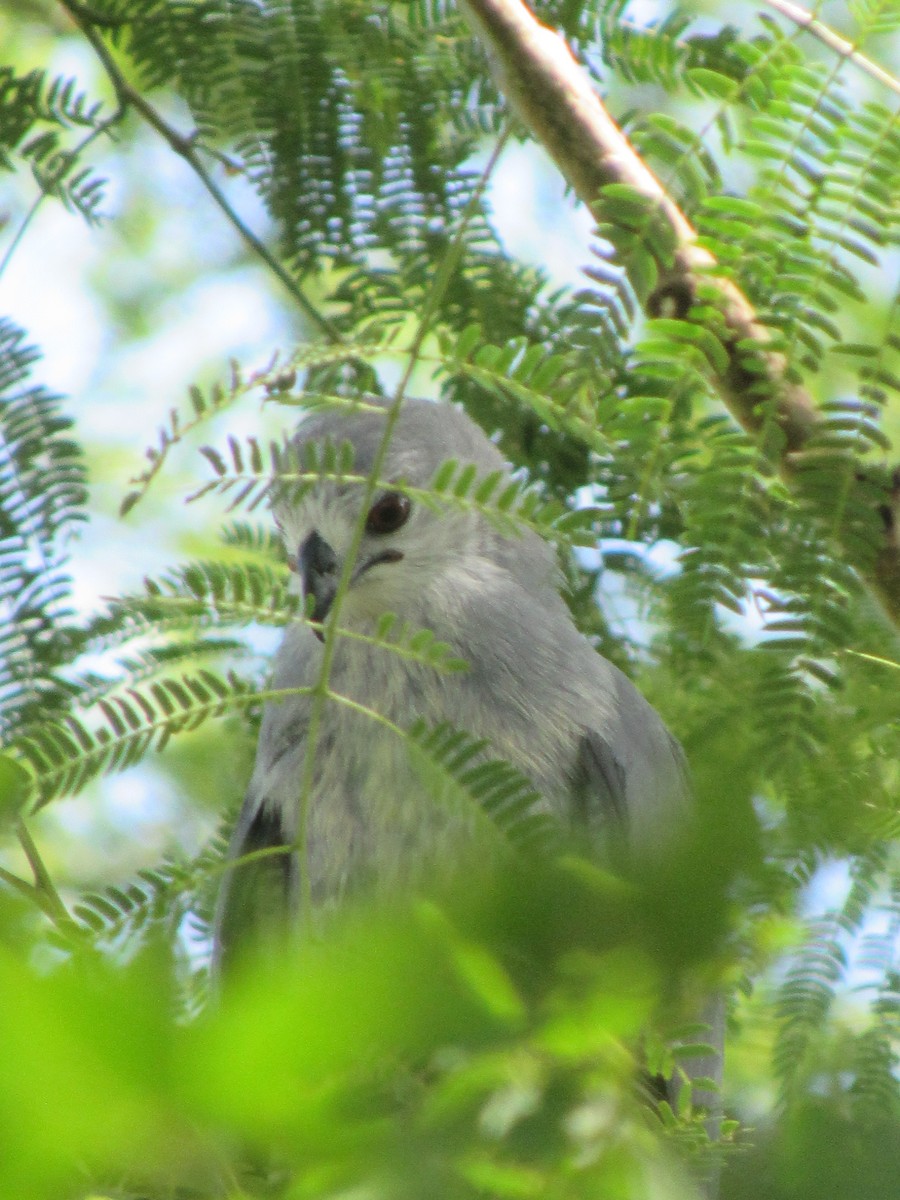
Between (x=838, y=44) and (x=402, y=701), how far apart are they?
1.81m

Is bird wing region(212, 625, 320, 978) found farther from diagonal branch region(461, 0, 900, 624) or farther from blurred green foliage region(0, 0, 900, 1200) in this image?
diagonal branch region(461, 0, 900, 624)

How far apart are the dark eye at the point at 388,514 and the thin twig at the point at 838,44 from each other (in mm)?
1434

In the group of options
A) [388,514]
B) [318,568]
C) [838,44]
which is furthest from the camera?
[388,514]

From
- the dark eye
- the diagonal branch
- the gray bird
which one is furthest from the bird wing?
the diagonal branch

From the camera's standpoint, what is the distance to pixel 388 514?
3.06 meters

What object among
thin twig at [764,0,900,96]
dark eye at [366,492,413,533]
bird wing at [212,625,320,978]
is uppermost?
thin twig at [764,0,900,96]

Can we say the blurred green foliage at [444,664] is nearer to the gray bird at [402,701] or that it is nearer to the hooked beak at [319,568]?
the gray bird at [402,701]

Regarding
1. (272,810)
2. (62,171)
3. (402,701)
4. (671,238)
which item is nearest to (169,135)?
(62,171)

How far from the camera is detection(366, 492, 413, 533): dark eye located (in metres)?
3.00

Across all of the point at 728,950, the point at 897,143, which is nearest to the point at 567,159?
the point at 897,143

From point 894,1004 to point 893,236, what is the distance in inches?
38.2

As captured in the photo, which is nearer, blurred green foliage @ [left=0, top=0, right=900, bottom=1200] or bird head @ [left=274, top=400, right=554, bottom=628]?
blurred green foliage @ [left=0, top=0, right=900, bottom=1200]

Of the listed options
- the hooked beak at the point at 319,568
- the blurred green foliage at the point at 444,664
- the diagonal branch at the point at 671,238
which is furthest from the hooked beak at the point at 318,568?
the diagonal branch at the point at 671,238

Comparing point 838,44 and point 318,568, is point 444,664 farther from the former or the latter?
point 318,568
